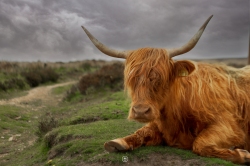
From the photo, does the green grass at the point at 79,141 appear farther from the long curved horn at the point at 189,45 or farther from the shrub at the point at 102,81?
the shrub at the point at 102,81

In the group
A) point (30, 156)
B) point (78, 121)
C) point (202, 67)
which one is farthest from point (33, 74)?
point (202, 67)

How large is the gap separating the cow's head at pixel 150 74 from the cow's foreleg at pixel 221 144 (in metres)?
0.80

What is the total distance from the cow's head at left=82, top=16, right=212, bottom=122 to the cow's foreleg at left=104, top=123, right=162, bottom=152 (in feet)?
2.45

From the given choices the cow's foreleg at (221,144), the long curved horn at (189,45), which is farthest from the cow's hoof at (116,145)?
the long curved horn at (189,45)

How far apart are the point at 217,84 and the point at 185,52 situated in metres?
1.21

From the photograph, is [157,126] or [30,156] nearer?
[157,126]

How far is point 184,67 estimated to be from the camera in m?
4.52

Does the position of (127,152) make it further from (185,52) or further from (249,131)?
(249,131)

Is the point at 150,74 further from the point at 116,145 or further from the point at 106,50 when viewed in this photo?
the point at 116,145

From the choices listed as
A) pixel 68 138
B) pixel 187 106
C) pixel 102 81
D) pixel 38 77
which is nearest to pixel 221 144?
pixel 187 106

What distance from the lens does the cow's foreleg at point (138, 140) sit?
4609mm

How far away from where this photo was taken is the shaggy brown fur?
423cm

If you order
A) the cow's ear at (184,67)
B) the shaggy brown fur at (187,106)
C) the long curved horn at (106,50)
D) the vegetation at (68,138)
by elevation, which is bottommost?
the vegetation at (68,138)

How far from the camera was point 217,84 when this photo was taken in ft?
17.4
